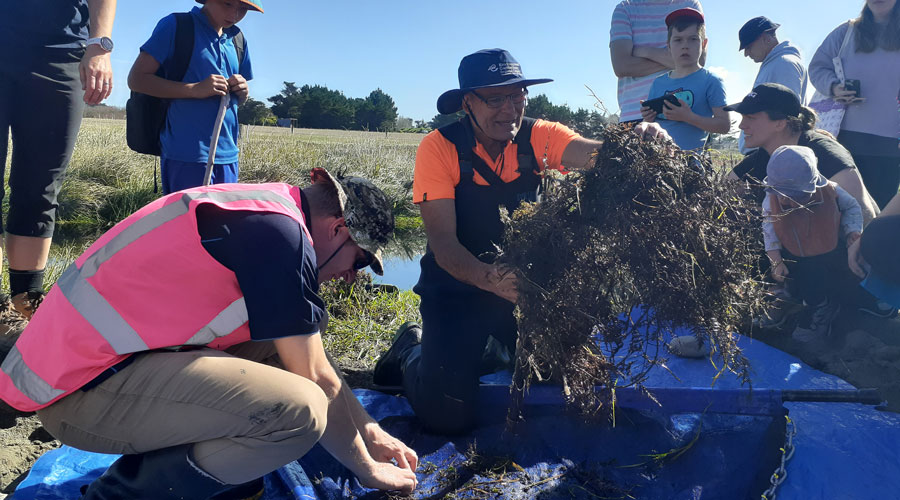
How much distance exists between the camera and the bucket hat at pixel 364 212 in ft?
6.33

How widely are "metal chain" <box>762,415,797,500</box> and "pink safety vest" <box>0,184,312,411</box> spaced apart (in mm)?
1878

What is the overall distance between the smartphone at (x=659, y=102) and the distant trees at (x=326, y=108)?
40.3 m

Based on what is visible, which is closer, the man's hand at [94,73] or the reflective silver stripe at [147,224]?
the reflective silver stripe at [147,224]

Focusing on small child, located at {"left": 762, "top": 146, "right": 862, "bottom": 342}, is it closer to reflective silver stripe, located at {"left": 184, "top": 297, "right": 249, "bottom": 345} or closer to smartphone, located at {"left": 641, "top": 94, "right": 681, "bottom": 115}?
smartphone, located at {"left": 641, "top": 94, "right": 681, "bottom": 115}

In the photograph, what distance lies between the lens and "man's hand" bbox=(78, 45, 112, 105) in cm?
271

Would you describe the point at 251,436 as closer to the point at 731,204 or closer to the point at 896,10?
the point at 731,204

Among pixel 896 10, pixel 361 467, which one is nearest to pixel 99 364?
pixel 361 467

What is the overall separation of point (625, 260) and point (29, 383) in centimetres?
196

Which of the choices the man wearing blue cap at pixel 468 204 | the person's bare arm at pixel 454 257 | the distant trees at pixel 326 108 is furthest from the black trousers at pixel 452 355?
the distant trees at pixel 326 108

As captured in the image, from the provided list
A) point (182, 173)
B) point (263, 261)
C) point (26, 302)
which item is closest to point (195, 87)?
point (182, 173)

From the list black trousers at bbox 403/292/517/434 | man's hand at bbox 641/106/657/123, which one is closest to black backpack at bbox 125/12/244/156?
black trousers at bbox 403/292/517/434

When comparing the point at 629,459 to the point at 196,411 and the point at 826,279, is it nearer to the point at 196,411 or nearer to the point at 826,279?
the point at 196,411

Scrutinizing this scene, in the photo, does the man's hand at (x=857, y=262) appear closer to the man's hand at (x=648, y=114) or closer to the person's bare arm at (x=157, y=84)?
the man's hand at (x=648, y=114)

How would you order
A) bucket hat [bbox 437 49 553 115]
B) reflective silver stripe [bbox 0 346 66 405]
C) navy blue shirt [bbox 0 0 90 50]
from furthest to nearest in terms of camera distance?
bucket hat [bbox 437 49 553 115], navy blue shirt [bbox 0 0 90 50], reflective silver stripe [bbox 0 346 66 405]
